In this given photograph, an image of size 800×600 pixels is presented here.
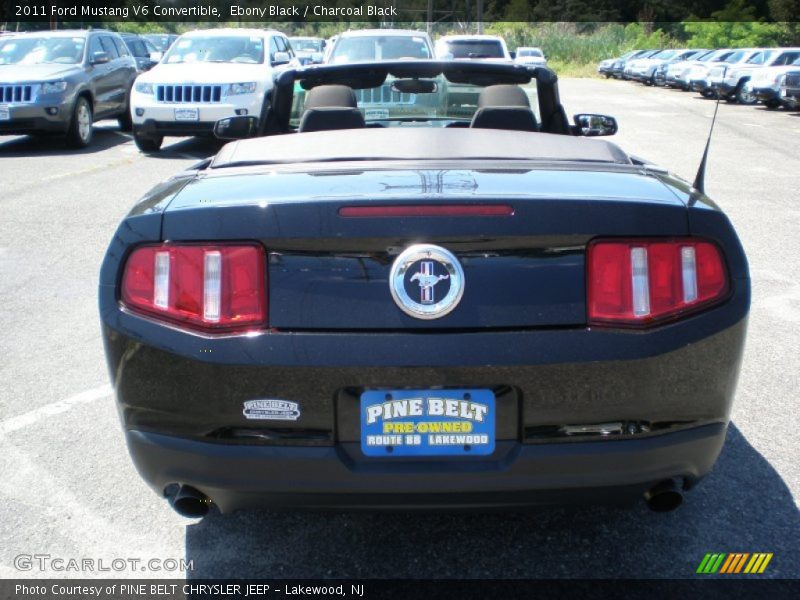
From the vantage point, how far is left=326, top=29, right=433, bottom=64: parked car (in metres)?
16.8

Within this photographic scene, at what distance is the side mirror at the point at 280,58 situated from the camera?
1454 cm

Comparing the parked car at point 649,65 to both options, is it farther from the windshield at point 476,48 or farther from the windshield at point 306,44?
the windshield at point 476,48

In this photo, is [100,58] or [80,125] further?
[100,58]

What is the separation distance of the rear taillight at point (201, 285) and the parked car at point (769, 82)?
24668 mm

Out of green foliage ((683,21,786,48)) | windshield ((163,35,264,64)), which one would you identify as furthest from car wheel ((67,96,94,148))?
green foliage ((683,21,786,48))

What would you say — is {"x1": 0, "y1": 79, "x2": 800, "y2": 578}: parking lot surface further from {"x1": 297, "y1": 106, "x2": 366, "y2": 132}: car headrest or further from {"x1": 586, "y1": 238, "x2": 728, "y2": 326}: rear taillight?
{"x1": 297, "y1": 106, "x2": 366, "y2": 132}: car headrest

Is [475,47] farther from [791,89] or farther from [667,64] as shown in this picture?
[667,64]

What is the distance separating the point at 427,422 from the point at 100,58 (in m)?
14.1

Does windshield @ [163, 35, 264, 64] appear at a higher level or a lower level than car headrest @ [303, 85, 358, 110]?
lower

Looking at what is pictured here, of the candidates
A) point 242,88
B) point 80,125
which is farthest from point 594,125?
point 80,125

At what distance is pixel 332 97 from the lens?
4.64 meters

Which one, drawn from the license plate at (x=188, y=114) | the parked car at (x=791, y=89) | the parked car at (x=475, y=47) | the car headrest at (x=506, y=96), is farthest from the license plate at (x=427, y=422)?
the parked car at (x=791, y=89)

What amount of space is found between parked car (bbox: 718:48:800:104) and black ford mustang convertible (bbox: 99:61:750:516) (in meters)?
25.3

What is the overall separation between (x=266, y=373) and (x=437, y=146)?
1400mm
